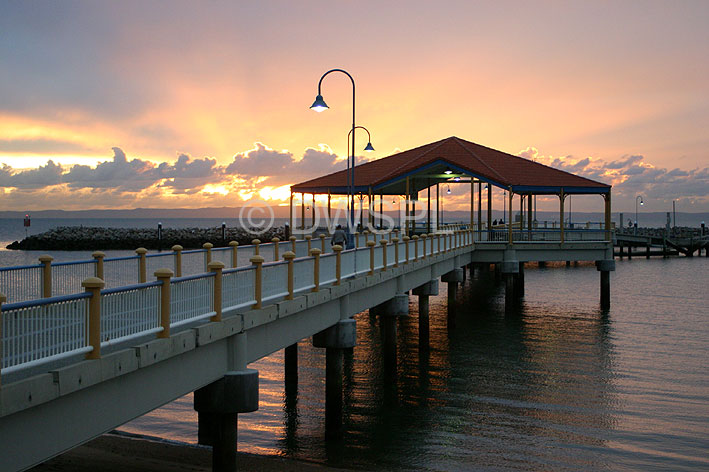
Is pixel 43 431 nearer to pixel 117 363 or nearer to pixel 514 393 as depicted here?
pixel 117 363

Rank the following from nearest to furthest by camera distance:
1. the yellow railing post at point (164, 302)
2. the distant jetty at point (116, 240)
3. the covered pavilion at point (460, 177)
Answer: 1. the yellow railing post at point (164, 302)
2. the covered pavilion at point (460, 177)
3. the distant jetty at point (116, 240)

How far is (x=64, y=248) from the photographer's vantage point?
97.7 m

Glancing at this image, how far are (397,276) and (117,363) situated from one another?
1448 cm

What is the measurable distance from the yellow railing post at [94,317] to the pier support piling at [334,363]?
9051 millimetres

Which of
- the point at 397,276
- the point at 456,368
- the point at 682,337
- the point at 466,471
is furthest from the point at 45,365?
the point at 682,337

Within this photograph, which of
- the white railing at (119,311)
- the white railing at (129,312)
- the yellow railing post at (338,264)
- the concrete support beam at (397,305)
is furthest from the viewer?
the concrete support beam at (397,305)

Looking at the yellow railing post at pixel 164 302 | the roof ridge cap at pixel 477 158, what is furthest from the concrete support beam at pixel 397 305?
the roof ridge cap at pixel 477 158

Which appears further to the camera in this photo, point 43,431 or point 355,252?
point 355,252

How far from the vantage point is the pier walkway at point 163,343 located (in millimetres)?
6883

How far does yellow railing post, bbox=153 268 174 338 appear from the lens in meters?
9.02

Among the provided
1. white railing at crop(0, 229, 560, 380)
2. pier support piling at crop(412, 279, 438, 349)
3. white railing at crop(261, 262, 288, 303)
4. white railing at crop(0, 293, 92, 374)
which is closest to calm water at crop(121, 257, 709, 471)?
pier support piling at crop(412, 279, 438, 349)

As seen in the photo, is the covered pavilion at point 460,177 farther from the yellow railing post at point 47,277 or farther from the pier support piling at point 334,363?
the yellow railing post at point 47,277

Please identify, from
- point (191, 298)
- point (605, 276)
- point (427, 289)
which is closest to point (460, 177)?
point (605, 276)

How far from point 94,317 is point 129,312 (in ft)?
2.54
